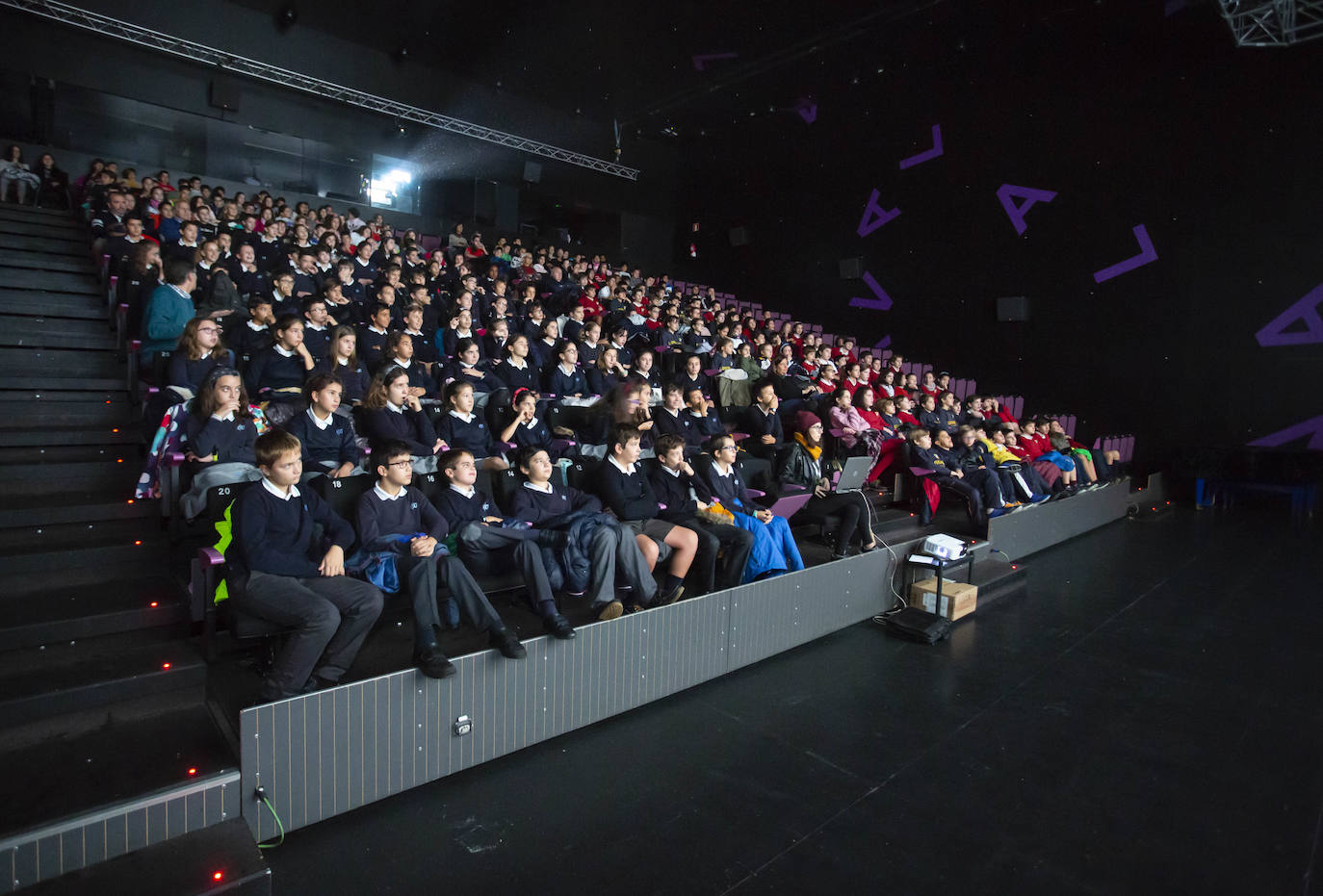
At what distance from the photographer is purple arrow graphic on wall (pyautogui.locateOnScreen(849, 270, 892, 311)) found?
36.4ft

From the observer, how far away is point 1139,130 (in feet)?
28.3

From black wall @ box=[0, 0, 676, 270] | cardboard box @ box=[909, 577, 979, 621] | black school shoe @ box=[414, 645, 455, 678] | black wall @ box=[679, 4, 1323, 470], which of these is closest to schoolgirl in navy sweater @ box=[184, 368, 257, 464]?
black school shoe @ box=[414, 645, 455, 678]

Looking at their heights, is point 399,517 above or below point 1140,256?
below

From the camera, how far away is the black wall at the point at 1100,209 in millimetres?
7926

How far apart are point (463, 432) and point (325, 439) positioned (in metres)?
0.76

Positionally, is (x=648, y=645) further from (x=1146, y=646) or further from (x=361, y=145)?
(x=361, y=145)

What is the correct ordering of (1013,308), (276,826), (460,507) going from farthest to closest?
1. (1013,308)
2. (460,507)
3. (276,826)

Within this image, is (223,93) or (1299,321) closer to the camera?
(1299,321)

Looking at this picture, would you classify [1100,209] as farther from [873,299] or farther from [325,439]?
[325,439]

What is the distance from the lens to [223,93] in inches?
361

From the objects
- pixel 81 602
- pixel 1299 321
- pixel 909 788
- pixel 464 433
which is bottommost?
pixel 909 788

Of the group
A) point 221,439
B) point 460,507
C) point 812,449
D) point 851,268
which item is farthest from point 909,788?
point 851,268

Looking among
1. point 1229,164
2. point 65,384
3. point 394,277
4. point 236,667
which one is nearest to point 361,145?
point 394,277

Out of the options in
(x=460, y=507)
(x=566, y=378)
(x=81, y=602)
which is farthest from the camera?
(x=566, y=378)
